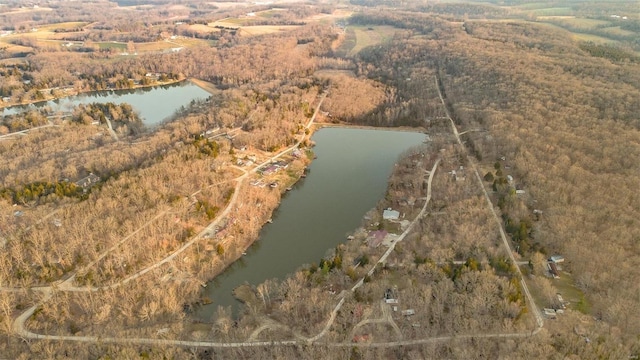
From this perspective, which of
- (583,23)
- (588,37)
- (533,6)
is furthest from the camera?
(533,6)

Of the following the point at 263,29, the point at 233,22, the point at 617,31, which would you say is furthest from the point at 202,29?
the point at 617,31

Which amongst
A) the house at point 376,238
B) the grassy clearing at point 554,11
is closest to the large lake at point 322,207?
the house at point 376,238

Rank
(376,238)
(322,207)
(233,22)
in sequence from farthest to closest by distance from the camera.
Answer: (233,22) < (322,207) < (376,238)

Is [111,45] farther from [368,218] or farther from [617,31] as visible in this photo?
[617,31]

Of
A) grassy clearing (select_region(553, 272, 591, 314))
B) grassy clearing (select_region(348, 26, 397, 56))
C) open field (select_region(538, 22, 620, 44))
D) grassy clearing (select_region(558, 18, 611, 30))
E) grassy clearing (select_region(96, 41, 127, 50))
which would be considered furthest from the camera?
grassy clearing (select_region(96, 41, 127, 50))

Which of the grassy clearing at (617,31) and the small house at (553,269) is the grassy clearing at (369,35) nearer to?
the grassy clearing at (617,31)

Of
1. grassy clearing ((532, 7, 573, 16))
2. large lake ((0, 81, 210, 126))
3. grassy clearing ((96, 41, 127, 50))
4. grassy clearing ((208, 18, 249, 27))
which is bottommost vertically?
large lake ((0, 81, 210, 126))

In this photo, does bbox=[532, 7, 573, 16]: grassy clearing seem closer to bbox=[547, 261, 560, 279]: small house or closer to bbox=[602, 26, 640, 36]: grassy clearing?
bbox=[602, 26, 640, 36]: grassy clearing

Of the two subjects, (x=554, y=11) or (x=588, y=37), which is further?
(x=554, y=11)

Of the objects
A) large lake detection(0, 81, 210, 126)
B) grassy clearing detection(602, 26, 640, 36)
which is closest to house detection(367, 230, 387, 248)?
large lake detection(0, 81, 210, 126)
